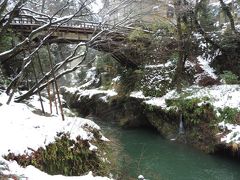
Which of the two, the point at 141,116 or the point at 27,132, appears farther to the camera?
the point at 141,116

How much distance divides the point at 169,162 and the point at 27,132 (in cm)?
685

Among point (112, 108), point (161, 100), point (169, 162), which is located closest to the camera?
point (169, 162)

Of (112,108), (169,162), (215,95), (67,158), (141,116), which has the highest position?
(215,95)

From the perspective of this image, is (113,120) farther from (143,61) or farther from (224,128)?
(224,128)

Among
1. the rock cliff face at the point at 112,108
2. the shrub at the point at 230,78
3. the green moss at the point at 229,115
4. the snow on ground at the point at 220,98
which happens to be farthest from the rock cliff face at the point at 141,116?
the shrub at the point at 230,78

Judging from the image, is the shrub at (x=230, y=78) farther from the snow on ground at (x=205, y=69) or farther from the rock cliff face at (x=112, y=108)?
the rock cliff face at (x=112, y=108)

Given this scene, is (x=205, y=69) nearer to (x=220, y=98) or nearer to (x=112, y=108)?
(x=220, y=98)

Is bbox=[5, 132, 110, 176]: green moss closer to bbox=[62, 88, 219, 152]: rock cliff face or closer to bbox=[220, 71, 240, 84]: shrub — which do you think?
bbox=[62, 88, 219, 152]: rock cliff face

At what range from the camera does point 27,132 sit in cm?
617

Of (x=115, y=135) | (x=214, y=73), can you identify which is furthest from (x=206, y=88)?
(x=115, y=135)

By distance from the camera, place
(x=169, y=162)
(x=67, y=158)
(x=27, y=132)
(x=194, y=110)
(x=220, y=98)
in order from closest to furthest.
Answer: (x=27, y=132), (x=67, y=158), (x=169, y=162), (x=220, y=98), (x=194, y=110)

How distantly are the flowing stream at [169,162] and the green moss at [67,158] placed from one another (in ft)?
5.77

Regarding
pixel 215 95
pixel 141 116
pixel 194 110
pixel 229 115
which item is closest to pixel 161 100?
pixel 141 116

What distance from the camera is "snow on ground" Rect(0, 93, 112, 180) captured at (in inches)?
196
